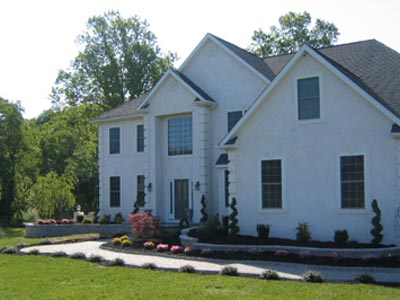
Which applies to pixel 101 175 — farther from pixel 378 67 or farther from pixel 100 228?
pixel 378 67

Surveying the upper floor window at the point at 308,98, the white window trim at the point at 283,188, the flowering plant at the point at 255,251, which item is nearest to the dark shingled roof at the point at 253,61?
the upper floor window at the point at 308,98

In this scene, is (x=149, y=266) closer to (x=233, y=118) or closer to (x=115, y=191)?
(x=233, y=118)

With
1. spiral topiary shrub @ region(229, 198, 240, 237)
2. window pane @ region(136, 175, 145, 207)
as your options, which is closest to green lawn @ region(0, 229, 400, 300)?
spiral topiary shrub @ region(229, 198, 240, 237)

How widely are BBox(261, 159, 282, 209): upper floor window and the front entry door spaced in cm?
787

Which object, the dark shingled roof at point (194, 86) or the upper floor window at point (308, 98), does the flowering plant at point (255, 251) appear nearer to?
the upper floor window at point (308, 98)

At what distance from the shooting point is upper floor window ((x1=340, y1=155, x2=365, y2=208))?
1689 centimetres

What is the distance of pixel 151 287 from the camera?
11.1 meters

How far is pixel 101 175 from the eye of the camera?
29969 mm

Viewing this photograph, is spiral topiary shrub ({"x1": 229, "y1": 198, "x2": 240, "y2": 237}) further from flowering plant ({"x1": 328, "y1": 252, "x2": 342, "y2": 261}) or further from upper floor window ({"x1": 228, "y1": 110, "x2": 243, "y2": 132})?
upper floor window ({"x1": 228, "y1": 110, "x2": 243, "y2": 132})

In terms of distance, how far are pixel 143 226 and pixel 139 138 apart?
9774mm

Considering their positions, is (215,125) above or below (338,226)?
above

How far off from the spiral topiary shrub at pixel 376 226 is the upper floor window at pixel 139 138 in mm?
15247

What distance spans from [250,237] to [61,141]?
109ft

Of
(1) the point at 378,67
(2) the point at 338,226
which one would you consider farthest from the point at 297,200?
(1) the point at 378,67
